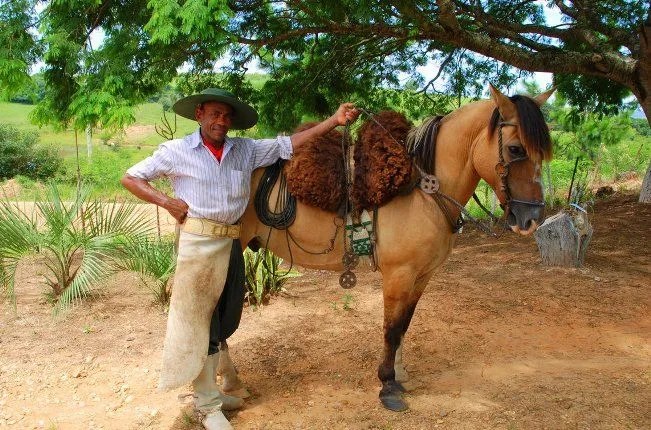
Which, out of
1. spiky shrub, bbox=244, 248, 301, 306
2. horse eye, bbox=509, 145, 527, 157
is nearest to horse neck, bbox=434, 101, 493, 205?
horse eye, bbox=509, 145, 527, 157

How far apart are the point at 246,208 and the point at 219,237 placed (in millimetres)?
372

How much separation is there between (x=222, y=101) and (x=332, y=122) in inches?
26.5

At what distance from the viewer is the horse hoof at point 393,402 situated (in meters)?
3.62

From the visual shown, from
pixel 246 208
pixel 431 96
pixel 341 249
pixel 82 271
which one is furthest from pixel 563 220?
pixel 82 271

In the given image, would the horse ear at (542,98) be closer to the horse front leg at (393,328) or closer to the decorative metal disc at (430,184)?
the decorative metal disc at (430,184)

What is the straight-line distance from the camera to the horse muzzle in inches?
120

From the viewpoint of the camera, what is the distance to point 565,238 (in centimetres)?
649

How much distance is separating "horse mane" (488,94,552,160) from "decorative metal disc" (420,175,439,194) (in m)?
0.59

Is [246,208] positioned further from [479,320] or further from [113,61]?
[479,320]

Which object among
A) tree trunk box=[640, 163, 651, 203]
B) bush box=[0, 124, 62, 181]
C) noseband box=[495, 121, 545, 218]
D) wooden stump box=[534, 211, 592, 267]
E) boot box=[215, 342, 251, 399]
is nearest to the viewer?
noseband box=[495, 121, 545, 218]

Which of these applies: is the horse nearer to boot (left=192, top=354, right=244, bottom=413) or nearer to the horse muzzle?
the horse muzzle

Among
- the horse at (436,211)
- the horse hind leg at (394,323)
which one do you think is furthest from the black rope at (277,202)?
the horse hind leg at (394,323)

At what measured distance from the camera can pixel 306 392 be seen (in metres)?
3.95

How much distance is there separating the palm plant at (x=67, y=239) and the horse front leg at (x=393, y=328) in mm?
3039
